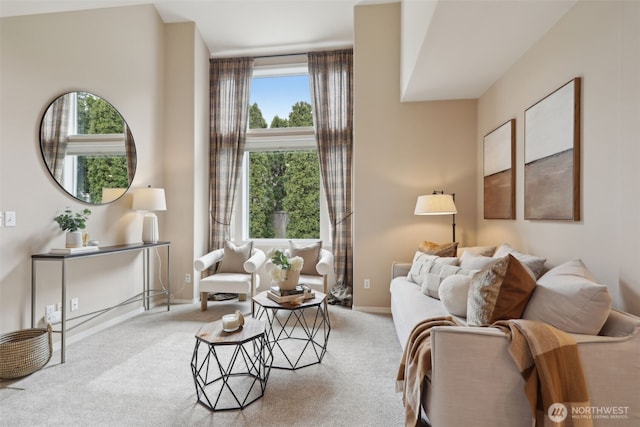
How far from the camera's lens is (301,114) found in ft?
14.9

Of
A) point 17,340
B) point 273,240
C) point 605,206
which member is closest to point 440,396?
point 605,206

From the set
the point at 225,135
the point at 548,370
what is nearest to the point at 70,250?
the point at 225,135

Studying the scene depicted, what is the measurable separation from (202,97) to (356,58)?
222cm

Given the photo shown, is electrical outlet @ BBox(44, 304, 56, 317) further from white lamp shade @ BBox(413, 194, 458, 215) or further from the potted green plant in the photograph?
white lamp shade @ BBox(413, 194, 458, 215)

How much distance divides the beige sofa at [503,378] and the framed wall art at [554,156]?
0.91 m

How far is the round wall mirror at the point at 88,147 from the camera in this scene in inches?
102

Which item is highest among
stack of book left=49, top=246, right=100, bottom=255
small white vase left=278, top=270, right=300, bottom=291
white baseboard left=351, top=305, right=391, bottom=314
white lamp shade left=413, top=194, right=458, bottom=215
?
white lamp shade left=413, top=194, right=458, bottom=215

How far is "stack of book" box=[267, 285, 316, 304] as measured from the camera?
7.41 ft

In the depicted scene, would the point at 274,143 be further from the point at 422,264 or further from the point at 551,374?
the point at 551,374

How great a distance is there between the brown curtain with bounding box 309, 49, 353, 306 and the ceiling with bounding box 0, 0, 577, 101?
13.1 inches

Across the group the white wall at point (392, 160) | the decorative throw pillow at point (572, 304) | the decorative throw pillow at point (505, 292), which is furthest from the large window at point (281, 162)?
the decorative throw pillow at point (572, 304)

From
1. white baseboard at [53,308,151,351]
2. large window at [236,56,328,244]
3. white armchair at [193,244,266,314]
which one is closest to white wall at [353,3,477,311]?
large window at [236,56,328,244]

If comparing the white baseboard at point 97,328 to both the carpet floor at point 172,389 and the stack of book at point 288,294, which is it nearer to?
the carpet floor at point 172,389

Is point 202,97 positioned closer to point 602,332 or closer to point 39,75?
point 39,75
